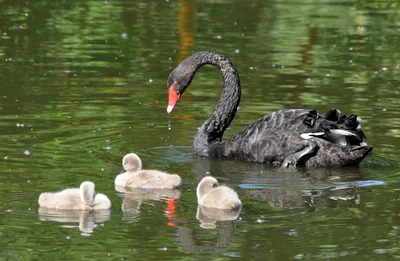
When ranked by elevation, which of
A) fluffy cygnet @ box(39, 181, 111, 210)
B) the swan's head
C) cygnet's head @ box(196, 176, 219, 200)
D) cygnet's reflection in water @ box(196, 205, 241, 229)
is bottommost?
cygnet's reflection in water @ box(196, 205, 241, 229)

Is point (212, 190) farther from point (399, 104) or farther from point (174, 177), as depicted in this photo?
point (399, 104)

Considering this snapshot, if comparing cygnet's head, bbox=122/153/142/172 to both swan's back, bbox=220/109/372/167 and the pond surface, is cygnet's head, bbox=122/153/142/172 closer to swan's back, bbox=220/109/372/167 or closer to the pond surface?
the pond surface

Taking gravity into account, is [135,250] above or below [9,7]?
below

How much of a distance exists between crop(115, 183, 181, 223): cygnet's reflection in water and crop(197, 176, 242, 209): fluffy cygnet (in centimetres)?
22

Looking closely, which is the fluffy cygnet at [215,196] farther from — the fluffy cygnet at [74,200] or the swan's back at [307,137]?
the swan's back at [307,137]

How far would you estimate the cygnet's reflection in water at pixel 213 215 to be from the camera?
6.62 metres

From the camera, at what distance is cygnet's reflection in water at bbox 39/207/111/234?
21.6 ft

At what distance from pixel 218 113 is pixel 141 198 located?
7.88 feet

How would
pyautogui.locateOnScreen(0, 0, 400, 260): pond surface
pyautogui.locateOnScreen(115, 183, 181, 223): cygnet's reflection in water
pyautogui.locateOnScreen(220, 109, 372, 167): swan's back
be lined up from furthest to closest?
pyautogui.locateOnScreen(220, 109, 372, 167): swan's back, pyautogui.locateOnScreen(115, 183, 181, 223): cygnet's reflection in water, pyautogui.locateOnScreen(0, 0, 400, 260): pond surface

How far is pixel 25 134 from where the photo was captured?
30.8 ft

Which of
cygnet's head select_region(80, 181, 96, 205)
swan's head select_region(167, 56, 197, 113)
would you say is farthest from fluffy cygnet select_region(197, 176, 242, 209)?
swan's head select_region(167, 56, 197, 113)

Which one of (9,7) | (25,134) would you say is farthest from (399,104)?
(9,7)

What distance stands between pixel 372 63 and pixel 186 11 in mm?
5124

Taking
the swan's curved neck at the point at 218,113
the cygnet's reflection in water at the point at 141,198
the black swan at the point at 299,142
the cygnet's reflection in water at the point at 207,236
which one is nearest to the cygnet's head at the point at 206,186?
the cygnet's reflection in water at the point at 141,198
